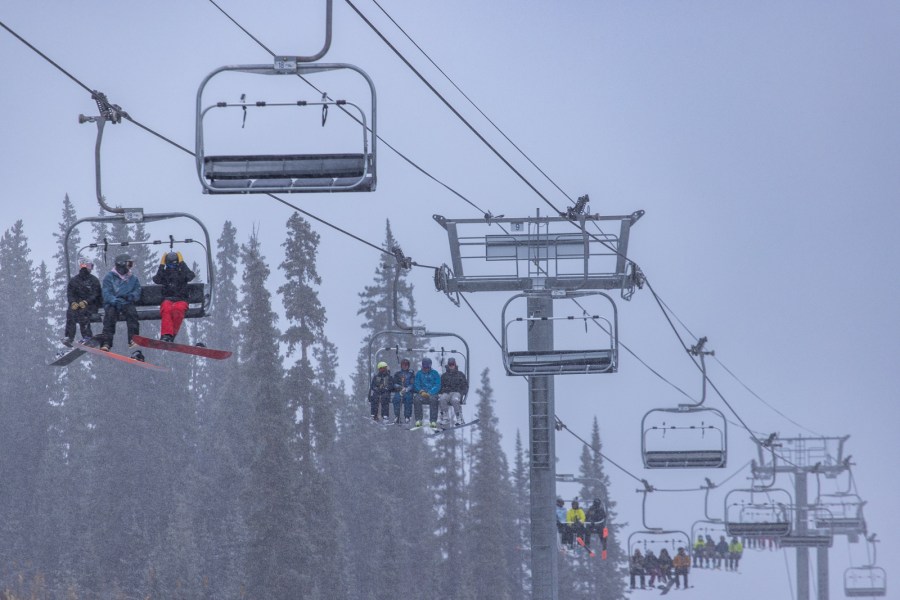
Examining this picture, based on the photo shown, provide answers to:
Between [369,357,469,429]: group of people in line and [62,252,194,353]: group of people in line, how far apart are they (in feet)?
24.2

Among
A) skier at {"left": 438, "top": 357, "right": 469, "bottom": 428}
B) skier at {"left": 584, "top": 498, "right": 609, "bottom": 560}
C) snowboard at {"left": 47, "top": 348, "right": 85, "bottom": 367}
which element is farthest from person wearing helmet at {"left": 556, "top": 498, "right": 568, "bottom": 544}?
snowboard at {"left": 47, "top": 348, "right": 85, "bottom": 367}

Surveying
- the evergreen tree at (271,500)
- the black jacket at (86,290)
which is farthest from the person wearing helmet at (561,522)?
the evergreen tree at (271,500)

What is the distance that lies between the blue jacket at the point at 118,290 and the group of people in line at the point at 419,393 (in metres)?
7.49

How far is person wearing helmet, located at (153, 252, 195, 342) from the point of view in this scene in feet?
54.4


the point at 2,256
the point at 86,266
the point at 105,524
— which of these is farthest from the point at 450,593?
the point at 86,266

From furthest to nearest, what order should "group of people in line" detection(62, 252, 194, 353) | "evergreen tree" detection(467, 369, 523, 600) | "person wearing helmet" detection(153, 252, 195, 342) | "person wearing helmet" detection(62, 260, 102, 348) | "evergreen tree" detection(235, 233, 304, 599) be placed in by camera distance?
"evergreen tree" detection(467, 369, 523, 600) → "evergreen tree" detection(235, 233, 304, 599) → "person wearing helmet" detection(153, 252, 195, 342) → "group of people in line" detection(62, 252, 194, 353) → "person wearing helmet" detection(62, 260, 102, 348)

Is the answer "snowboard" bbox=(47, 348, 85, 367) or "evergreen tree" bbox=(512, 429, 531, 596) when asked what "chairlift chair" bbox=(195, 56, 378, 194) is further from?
"evergreen tree" bbox=(512, 429, 531, 596)

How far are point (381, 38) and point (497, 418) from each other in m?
73.9

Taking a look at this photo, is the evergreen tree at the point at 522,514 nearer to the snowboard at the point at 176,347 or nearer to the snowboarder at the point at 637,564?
the snowboarder at the point at 637,564

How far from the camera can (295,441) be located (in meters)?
56.5

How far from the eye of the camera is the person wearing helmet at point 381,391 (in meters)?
23.9

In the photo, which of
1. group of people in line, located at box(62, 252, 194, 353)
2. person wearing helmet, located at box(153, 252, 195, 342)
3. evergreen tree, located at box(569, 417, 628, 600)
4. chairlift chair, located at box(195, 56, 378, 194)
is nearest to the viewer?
chairlift chair, located at box(195, 56, 378, 194)

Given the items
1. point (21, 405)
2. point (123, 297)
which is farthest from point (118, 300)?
point (21, 405)

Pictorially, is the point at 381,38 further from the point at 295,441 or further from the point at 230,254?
the point at 230,254
